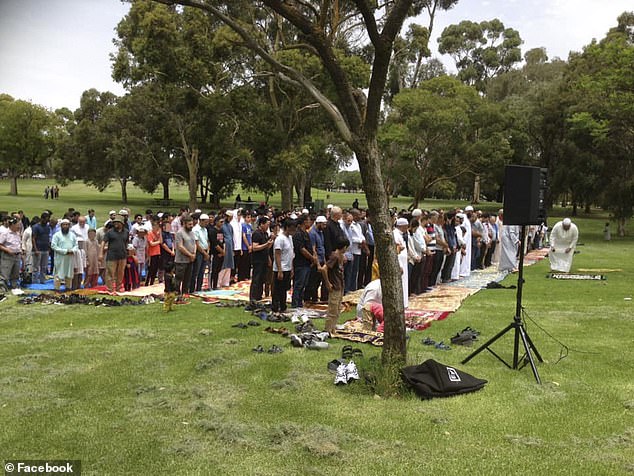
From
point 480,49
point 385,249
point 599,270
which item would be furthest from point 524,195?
point 480,49

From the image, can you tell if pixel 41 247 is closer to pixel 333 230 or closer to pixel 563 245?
pixel 333 230

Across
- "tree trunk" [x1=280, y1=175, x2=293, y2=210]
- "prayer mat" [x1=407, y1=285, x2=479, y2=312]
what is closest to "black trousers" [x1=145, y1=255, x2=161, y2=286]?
"prayer mat" [x1=407, y1=285, x2=479, y2=312]

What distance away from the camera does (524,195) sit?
21.2 feet

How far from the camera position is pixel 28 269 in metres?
13.9

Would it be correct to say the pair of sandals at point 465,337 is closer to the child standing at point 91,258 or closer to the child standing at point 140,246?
the child standing at point 140,246

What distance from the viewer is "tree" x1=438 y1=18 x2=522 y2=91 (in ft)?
180

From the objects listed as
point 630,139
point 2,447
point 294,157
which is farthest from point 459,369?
point 630,139

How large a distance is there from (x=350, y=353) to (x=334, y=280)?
1862 millimetres

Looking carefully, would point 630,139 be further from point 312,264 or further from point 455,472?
point 455,472

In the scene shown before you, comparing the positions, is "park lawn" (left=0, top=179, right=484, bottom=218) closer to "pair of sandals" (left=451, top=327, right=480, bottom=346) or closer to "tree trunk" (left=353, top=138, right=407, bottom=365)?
"pair of sandals" (left=451, top=327, right=480, bottom=346)

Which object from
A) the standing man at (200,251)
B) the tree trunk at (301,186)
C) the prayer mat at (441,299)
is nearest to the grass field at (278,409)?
the prayer mat at (441,299)

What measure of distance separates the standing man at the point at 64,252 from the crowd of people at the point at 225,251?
23 mm

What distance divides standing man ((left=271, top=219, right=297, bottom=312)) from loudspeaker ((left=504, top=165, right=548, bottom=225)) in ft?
15.0

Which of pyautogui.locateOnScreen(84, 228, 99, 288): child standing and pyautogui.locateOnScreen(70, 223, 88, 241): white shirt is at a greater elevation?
pyautogui.locateOnScreen(70, 223, 88, 241): white shirt
